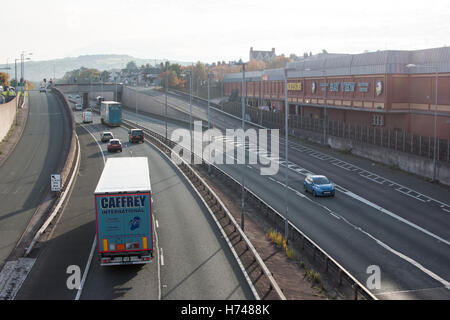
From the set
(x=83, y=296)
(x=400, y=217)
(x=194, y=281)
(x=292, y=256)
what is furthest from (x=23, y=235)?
(x=400, y=217)

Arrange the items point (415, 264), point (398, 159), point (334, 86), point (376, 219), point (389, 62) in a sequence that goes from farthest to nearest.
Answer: point (334, 86) < point (389, 62) < point (398, 159) < point (376, 219) < point (415, 264)

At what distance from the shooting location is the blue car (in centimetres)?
3977

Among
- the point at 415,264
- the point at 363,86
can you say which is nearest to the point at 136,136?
the point at 363,86

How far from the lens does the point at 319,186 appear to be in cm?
4000

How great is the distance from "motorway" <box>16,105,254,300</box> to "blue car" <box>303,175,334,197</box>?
9.59 meters

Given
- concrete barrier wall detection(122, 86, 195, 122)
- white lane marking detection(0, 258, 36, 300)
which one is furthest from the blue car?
concrete barrier wall detection(122, 86, 195, 122)

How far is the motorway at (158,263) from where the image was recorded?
1961 centimetres

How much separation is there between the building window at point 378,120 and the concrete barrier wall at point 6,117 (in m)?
47.4

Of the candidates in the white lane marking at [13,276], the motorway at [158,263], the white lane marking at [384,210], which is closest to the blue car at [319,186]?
the white lane marking at [384,210]

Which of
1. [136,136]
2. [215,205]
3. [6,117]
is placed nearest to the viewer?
[215,205]

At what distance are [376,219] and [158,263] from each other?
17136 mm

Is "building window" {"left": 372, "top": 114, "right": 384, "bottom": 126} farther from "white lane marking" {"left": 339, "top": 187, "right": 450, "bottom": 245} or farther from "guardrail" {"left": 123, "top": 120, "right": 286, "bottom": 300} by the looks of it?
"guardrail" {"left": 123, "top": 120, "right": 286, "bottom": 300}

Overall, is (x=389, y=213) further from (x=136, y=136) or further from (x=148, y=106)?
(x=148, y=106)

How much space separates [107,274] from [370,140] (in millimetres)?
39894
